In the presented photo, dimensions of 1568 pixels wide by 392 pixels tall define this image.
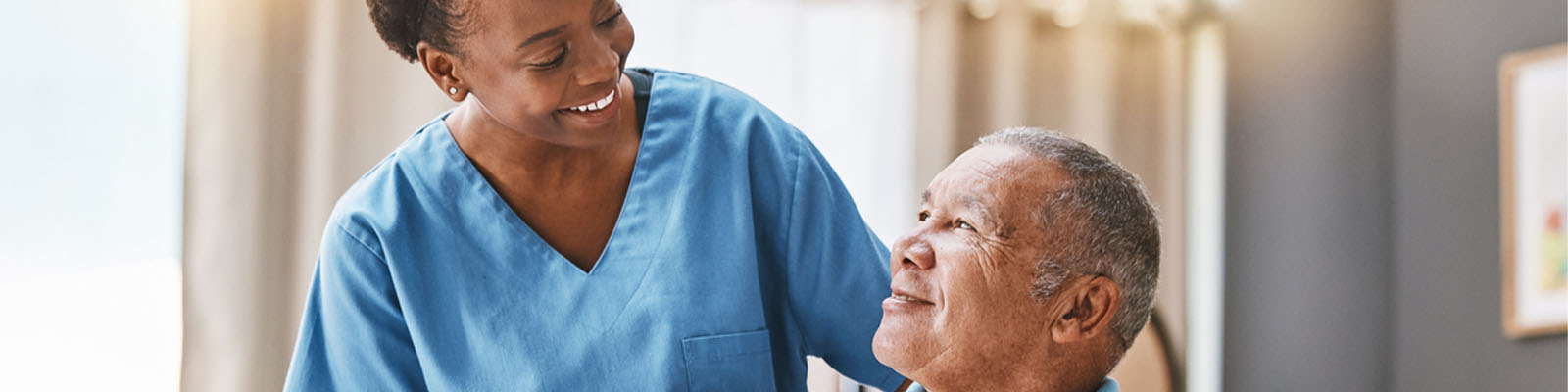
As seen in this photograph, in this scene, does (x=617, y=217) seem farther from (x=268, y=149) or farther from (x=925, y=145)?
(x=925, y=145)

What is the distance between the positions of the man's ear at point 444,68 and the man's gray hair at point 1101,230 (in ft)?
1.94

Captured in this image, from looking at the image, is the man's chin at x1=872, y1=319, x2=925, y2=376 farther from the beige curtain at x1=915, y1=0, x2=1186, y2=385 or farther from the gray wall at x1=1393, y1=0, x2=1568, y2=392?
the gray wall at x1=1393, y1=0, x2=1568, y2=392

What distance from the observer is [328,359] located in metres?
1.50

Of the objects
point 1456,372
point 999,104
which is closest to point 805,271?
point 999,104

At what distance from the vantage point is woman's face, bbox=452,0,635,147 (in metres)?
1.30

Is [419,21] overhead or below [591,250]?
overhead

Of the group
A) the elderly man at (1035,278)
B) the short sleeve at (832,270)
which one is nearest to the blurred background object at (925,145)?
the short sleeve at (832,270)

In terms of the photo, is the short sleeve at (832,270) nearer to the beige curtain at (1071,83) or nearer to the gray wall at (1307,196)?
the beige curtain at (1071,83)

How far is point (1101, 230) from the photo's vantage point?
1.28m

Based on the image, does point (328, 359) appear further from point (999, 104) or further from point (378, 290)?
point (999, 104)

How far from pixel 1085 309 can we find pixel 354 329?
784mm

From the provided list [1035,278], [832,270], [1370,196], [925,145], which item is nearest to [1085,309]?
[1035,278]

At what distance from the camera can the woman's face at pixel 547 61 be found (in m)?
1.30

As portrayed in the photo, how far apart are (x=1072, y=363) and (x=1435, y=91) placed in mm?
2948
